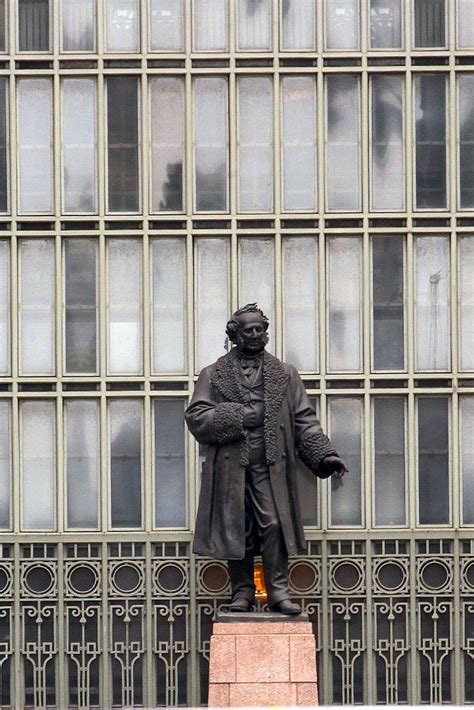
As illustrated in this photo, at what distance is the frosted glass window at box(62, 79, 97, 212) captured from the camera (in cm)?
2614

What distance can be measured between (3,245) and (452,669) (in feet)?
21.1

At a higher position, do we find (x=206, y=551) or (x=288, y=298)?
(x=288, y=298)

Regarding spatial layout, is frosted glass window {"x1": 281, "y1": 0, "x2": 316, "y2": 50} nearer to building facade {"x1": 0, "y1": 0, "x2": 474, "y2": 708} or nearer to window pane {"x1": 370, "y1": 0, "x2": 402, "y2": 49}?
building facade {"x1": 0, "y1": 0, "x2": 474, "y2": 708}

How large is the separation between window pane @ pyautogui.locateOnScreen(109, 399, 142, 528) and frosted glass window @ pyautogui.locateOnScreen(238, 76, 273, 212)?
97.7 inches

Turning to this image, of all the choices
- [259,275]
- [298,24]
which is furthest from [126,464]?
[298,24]

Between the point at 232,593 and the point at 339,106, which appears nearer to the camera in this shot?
the point at 232,593

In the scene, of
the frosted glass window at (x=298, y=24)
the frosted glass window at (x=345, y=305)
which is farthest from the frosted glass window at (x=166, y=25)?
the frosted glass window at (x=345, y=305)

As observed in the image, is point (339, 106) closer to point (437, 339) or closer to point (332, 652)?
point (437, 339)

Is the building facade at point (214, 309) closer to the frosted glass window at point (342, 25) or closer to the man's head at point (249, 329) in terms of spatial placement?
the frosted glass window at point (342, 25)

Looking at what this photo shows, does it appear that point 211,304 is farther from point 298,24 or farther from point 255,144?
point 298,24

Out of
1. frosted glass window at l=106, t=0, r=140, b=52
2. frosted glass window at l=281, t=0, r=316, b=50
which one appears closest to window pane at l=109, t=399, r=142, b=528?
frosted glass window at l=106, t=0, r=140, b=52

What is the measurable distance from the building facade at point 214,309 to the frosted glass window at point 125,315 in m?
0.02

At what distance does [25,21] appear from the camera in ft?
85.9

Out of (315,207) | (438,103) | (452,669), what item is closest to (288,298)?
(315,207)
